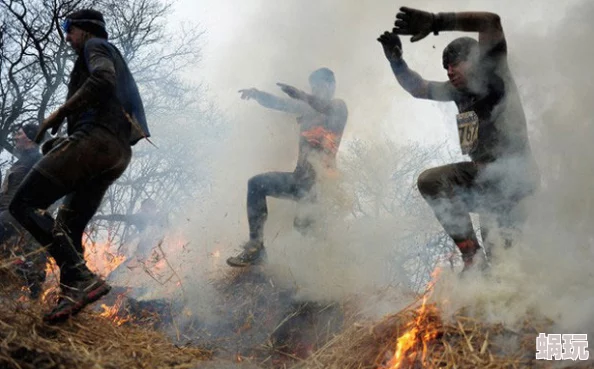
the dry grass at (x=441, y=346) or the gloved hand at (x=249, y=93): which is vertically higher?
the gloved hand at (x=249, y=93)

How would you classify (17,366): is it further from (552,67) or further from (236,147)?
(236,147)

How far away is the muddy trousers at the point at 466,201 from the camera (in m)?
3.58

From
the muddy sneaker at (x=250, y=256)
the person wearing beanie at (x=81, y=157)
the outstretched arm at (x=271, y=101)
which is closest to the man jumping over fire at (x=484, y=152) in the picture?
the muddy sneaker at (x=250, y=256)

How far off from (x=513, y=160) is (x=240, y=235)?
13.9ft

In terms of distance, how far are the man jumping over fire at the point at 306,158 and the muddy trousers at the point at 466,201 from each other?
198 centimetres

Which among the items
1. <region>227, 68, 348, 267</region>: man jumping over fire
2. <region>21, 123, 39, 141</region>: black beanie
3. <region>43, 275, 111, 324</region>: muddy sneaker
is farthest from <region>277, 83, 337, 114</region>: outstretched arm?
<region>43, 275, 111, 324</region>: muddy sneaker

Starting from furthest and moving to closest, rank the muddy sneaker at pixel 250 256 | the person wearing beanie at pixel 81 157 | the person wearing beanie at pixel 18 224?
the muddy sneaker at pixel 250 256
the person wearing beanie at pixel 18 224
the person wearing beanie at pixel 81 157

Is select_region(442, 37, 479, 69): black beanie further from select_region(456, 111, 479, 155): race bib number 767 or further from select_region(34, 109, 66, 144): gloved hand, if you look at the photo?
select_region(34, 109, 66, 144): gloved hand

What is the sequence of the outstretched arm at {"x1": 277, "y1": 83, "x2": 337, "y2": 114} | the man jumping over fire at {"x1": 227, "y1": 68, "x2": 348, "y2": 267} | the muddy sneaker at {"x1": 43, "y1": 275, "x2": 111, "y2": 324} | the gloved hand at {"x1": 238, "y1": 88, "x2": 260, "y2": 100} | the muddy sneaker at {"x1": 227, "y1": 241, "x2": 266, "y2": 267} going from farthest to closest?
the gloved hand at {"x1": 238, "y1": 88, "x2": 260, "y2": 100}
the outstretched arm at {"x1": 277, "y1": 83, "x2": 337, "y2": 114}
the man jumping over fire at {"x1": 227, "y1": 68, "x2": 348, "y2": 267}
the muddy sneaker at {"x1": 227, "y1": 241, "x2": 266, "y2": 267}
the muddy sneaker at {"x1": 43, "y1": 275, "x2": 111, "y2": 324}

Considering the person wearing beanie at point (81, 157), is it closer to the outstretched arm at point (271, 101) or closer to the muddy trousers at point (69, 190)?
the muddy trousers at point (69, 190)

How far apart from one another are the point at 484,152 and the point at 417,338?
1.53 m

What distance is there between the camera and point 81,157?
128 inches

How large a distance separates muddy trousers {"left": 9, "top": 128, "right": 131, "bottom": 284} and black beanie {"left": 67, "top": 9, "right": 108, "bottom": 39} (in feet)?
2.65

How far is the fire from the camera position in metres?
2.76
